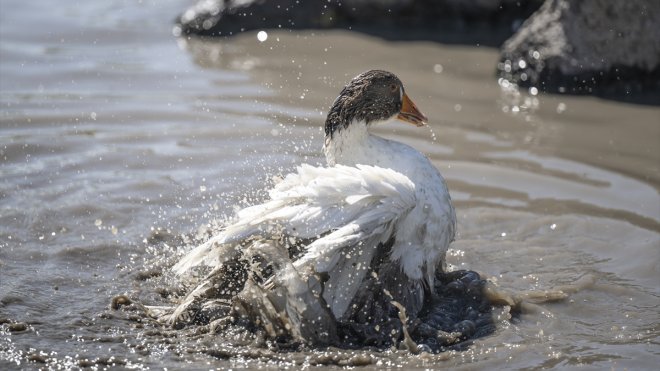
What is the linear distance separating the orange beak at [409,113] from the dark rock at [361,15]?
167 inches

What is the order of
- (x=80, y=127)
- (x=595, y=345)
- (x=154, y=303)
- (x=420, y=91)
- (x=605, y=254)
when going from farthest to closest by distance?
(x=420, y=91) < (x=80, y=127) < (x=605, y=254) < (x=154, y=303) < (x=595, y=345)

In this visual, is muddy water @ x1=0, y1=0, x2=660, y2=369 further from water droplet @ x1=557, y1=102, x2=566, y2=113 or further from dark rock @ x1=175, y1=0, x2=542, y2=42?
dark rock @ x1=175, y1=0, x2=542, y2=42

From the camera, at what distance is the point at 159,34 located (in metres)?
10.0

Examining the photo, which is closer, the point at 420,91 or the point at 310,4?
the point at 420,91

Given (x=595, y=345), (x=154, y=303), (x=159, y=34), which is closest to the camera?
(x=595, y=345)

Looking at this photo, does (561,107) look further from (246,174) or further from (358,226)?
(358,226)

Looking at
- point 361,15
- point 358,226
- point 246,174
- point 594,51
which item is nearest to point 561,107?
point 594,51

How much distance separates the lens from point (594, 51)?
8523 mm

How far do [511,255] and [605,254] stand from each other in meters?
0.53

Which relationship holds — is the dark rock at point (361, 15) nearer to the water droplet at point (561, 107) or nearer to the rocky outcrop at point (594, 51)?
the rocky outcrop at point (594, 51)

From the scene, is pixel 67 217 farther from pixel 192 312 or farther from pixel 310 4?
pixel 310 4

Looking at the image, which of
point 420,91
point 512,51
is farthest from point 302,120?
point 512,51

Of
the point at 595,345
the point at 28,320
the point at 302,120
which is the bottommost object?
the point at 595,345

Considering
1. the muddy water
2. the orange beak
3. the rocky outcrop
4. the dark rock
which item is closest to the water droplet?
the muddy water
